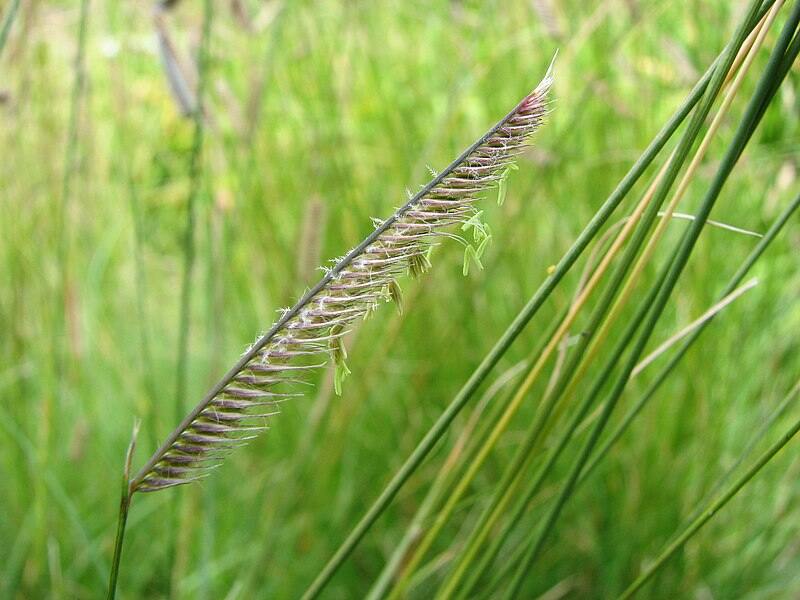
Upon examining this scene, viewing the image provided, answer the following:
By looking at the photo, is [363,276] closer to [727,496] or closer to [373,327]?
[727,496]

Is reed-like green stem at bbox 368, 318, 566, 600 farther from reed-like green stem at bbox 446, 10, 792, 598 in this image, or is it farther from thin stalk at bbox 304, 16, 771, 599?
thin stalk at bbox 304, 16, 771, 599

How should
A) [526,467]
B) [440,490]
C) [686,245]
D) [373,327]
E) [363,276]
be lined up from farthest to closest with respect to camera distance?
[373,327]
[440,490]
[526,467]
[686,245]
[363,276]

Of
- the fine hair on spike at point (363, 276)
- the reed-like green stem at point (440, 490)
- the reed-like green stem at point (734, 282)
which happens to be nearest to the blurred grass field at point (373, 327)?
the reed-like green stem at point (440, 490)

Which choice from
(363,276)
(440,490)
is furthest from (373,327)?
(363,276)

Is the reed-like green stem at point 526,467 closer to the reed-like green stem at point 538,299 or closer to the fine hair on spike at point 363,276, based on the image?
the reed-like green stem at point 538,299

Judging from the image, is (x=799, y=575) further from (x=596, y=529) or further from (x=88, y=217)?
(x=88, y=217)

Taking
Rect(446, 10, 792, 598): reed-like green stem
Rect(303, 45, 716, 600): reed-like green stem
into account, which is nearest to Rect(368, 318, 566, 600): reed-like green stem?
Rect(446, 10, 792, 598): reed-like green stem
